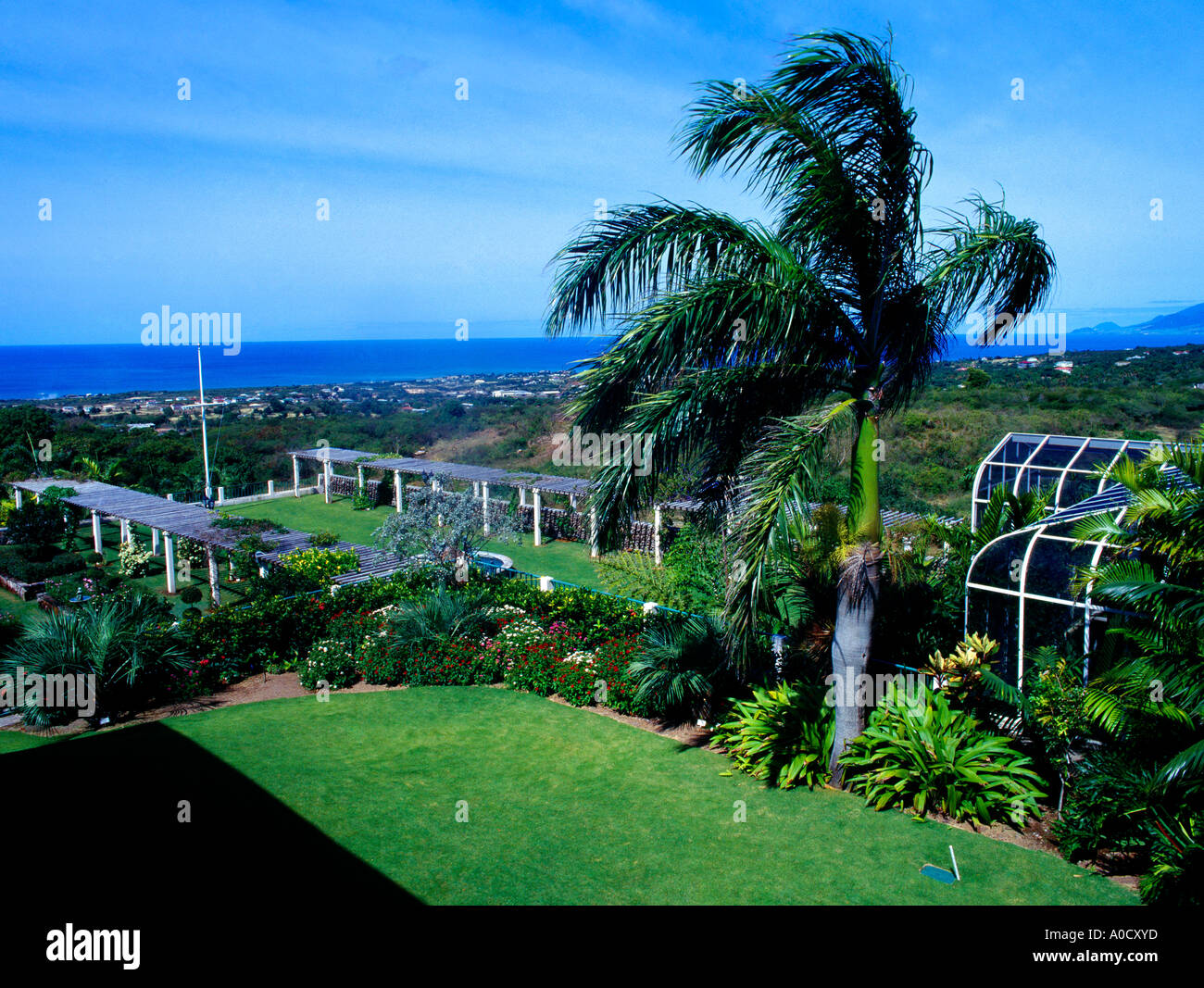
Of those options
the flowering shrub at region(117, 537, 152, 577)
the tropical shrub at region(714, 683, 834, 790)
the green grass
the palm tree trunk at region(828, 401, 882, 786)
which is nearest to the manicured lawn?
the flowering shrub at region(117, 537, 152, 577)

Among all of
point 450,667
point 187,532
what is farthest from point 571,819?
point 187,532

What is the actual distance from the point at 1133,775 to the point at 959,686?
1894 millimetres

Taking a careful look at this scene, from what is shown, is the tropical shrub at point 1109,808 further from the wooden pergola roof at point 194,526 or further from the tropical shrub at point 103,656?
the wooden pergola roof at point 194,526

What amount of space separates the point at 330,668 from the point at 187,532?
7.85 meters

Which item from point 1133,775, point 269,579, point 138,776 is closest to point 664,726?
point 1133,775

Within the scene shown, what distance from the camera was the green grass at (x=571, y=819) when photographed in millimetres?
6414

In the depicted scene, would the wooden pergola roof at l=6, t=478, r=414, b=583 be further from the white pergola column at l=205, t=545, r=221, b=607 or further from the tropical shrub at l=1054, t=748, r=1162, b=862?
the tropical shrub at l=1054, t=748, r=1162, b=862

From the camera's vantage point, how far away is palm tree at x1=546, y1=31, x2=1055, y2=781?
271 inches

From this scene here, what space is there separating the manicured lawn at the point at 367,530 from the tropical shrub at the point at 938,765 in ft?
32.4

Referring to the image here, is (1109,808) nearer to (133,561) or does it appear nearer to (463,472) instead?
(133,561)

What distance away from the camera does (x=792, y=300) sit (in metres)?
6.89

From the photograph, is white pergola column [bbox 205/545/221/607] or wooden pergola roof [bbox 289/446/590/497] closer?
white pergola column [bbox 205/545/221/607]

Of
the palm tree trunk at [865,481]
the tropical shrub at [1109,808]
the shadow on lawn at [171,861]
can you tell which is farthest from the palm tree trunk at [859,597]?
the shadow on lawn at [171,861]

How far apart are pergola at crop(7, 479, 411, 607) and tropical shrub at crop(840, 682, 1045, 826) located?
397 inches
